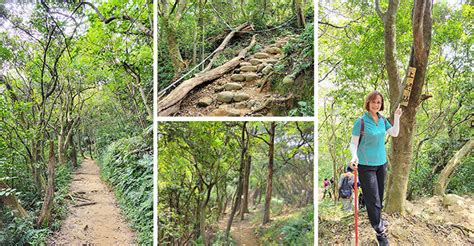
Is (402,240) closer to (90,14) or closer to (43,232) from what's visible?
(43,232)

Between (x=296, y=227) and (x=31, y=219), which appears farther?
(x=31, y=219)

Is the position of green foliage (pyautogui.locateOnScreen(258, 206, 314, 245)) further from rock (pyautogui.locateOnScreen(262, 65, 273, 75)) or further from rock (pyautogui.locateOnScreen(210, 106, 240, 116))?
rock (pyautogui.locateOnScreen(262, 65, 273, 75))

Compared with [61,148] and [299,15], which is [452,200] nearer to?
[299,15]

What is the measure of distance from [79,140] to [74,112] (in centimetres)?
23

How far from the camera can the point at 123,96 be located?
2521 mm

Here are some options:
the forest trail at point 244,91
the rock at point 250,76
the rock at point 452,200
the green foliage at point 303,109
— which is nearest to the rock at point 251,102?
the forest trail at point 244,91

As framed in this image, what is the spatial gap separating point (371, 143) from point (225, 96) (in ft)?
3.17

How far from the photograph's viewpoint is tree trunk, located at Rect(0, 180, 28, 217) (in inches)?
87.3

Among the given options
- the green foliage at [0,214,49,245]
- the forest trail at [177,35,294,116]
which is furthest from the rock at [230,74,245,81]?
the green foliage at [0,214,49,245]

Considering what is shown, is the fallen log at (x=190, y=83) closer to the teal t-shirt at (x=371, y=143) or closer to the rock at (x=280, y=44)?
the rock at (x=280, y=44)

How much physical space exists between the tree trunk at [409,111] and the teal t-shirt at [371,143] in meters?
0.35

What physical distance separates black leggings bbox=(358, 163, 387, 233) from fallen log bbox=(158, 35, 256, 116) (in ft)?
3.31

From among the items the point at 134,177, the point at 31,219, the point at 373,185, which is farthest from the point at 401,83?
the point at 31,219

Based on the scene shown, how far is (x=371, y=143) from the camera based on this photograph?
192cm
